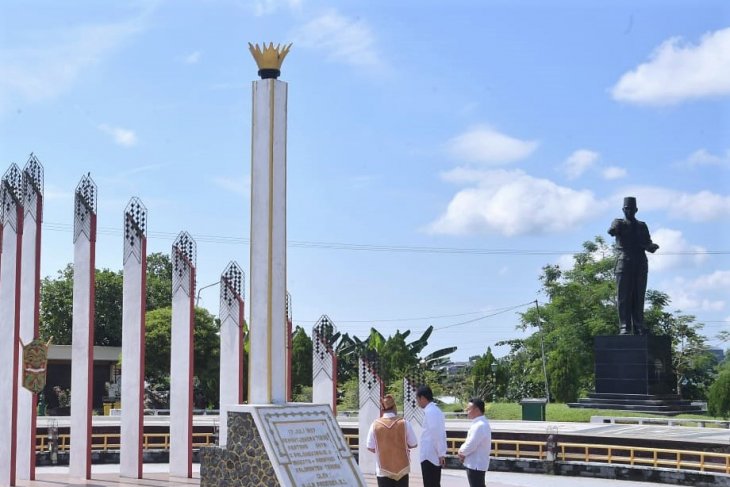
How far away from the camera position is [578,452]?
1598 cm

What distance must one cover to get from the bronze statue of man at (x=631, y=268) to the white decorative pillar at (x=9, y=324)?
49.9 ft

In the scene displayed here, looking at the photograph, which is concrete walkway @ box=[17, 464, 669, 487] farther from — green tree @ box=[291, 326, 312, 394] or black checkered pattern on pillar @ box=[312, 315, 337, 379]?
green tree @ box=[291, 326, 312, 394]

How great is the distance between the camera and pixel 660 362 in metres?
22.9

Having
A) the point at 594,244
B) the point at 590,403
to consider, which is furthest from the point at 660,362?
the point at 594,244

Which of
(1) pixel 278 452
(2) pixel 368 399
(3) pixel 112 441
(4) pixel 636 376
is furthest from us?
(4) pixel 636 376

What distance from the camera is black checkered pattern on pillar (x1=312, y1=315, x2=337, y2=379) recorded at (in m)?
15.7

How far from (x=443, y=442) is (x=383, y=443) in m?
0.62

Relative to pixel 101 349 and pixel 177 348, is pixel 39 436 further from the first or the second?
pixel 101 349

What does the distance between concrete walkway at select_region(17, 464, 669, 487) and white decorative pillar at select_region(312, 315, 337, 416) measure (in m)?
1.56

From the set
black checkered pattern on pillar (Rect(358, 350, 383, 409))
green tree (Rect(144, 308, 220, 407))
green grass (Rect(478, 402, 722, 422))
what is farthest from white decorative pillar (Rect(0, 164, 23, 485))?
green tree (Rect(144, 308, 220, 407))

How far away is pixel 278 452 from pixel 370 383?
5997 mm

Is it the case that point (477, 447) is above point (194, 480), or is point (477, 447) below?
above

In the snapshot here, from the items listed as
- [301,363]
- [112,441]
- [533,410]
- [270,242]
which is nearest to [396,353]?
[301,363]

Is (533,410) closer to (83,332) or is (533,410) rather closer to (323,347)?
(323,347)
